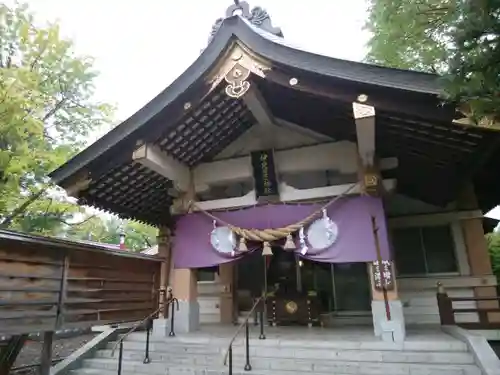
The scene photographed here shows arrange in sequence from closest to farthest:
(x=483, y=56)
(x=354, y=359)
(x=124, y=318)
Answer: (x=483, y=56) < (x=354, y=359) < (x=124, y=318)

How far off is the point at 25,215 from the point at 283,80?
9.06 metres

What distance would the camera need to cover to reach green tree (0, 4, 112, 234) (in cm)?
746

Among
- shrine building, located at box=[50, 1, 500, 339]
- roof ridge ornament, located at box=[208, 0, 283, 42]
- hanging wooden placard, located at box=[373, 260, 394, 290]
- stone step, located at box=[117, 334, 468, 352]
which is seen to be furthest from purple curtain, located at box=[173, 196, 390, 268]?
roof ridge ornament, located at box=[208, 0, 283, 42]

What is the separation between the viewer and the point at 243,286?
31.1ft

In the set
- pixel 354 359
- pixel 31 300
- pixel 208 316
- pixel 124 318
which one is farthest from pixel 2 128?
pixel 354 359

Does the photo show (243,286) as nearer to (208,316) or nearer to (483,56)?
(208,316)

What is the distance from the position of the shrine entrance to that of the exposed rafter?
2.68m

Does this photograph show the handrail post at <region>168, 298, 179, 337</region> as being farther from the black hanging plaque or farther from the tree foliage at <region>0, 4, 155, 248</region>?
the tree foliage at <region>0, 4, 155, 248</region>

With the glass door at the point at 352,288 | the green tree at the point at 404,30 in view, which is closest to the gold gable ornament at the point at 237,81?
the green tree at the point at 404,30

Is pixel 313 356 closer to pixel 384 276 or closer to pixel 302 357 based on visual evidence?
pixel 302 357

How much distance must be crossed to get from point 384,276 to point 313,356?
1.82m

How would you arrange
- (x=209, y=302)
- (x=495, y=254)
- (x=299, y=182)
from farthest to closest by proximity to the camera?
(x=495, y=254) → (x=209, y=302) → (x=299, y=182)

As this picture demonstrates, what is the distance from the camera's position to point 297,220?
6.71m

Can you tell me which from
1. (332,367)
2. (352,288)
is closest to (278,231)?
(332,367)
